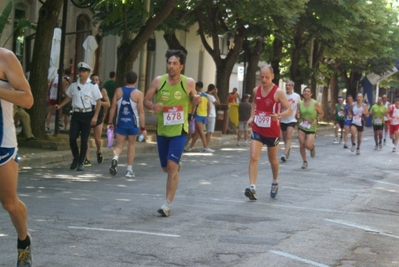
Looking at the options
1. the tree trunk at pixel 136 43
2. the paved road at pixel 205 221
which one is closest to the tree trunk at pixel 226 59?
the tree trunk at pixel 136 43

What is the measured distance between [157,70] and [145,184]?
95.1 feet

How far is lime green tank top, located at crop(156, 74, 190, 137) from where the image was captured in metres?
10.4

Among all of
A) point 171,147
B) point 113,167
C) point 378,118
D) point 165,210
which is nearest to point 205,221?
point 165,210

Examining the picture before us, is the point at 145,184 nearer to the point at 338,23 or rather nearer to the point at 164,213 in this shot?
the point at 164,213

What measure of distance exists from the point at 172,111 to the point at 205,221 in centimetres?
142

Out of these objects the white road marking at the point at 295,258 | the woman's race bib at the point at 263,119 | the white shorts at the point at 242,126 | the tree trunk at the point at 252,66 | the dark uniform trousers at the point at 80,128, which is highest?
the tree trunk at the point at 252,66

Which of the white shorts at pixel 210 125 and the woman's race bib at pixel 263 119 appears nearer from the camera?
the woman's race bib at pixel 263 119

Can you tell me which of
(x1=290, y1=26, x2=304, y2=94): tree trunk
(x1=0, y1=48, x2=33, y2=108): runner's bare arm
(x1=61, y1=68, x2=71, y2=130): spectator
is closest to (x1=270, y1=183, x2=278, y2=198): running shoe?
(x1=0, y1=48, x2=33, y2=108): runner's bare arm

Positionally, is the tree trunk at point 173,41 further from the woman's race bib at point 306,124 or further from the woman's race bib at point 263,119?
the woman's race bib at point 263,119

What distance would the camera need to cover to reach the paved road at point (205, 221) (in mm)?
7680

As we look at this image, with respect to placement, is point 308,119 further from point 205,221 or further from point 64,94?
point 205,221

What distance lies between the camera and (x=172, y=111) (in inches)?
Answer: 412

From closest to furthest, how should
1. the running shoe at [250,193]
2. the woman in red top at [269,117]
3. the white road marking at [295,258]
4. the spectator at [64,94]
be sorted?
1. the white road marking at [295,258]
2. the running shoe at [250,193]
3. the woman in red top at [269,117]
4. the spectator at [64,94]

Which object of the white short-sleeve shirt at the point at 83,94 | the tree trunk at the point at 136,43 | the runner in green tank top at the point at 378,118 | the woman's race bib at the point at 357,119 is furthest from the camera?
the runner in green tank top at the point at 378,118
